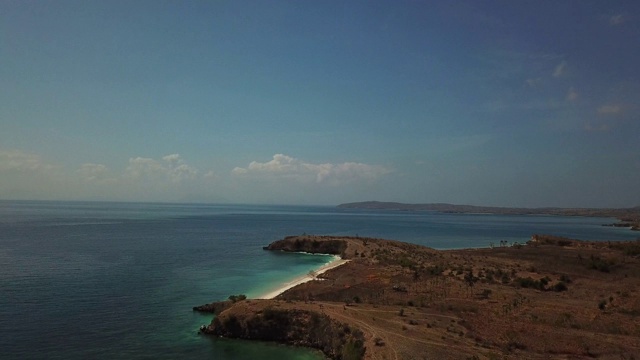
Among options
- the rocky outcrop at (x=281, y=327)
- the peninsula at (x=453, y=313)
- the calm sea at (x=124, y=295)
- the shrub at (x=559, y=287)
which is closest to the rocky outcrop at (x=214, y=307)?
the peninsula at (x=453, y=313)

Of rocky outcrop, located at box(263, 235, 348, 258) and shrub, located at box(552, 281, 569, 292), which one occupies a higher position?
shrub, located at box(552, 281, 569, 292)

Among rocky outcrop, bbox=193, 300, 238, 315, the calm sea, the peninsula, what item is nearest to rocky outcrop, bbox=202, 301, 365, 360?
the peninsula

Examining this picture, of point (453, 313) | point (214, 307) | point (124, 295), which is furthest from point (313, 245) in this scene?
point (453, 313)

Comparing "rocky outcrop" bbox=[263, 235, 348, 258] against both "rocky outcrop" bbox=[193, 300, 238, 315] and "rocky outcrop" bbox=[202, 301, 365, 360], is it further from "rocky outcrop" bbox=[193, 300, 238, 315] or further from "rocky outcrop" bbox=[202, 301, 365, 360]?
"rocky outcrop" bbox=[202, 301, 365, 360]

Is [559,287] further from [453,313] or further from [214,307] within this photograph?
[214,307]

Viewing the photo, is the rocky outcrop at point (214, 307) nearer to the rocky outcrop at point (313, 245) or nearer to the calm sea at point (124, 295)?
the calm sea at point (124, 295)

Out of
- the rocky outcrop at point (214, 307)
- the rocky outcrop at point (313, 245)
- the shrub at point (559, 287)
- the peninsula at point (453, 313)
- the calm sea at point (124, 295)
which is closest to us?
the peninsula at point (453, 313)

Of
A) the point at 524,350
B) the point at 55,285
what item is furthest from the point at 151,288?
the point at 524,350
